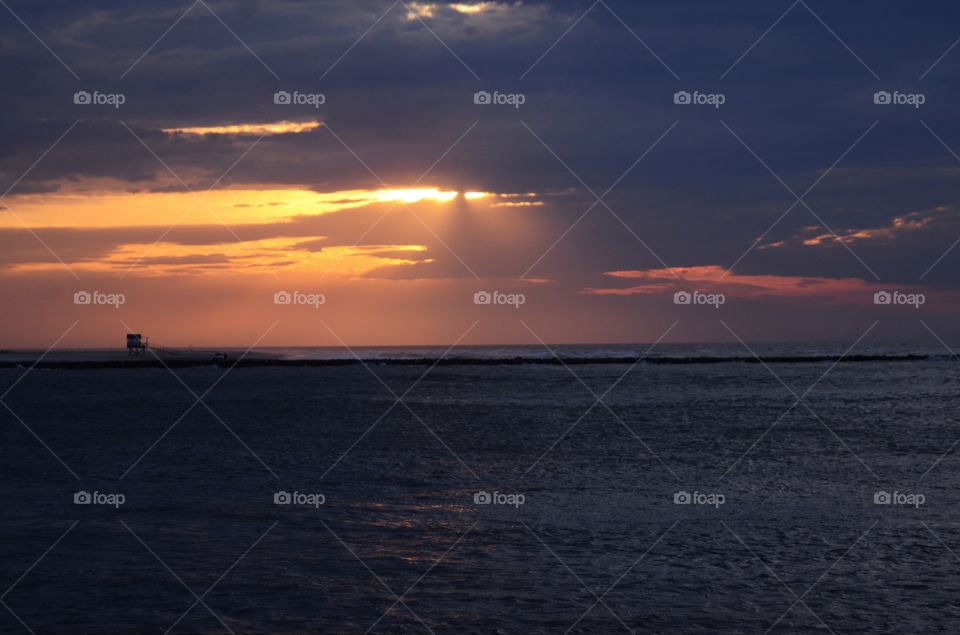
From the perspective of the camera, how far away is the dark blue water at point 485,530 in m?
11.9

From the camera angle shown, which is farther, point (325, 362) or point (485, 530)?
point (325, 362)

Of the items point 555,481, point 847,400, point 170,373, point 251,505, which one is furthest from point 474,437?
point 170,373

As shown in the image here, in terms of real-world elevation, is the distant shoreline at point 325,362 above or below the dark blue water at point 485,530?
above

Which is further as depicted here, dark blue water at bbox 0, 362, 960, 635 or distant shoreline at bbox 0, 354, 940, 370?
distant shoreline at bbox 0, 354, 940, 370

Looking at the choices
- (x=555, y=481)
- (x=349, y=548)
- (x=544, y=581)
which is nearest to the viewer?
(x=544, y=581)

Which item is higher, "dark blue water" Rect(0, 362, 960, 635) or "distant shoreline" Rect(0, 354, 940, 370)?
"distant shoreline" Rect(0, 354, 940, 370)

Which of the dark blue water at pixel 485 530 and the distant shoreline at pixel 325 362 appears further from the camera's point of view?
the distant shoreline at pixel 325 362

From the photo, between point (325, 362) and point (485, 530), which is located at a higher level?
point (325, 362)

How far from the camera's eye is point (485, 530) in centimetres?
1666

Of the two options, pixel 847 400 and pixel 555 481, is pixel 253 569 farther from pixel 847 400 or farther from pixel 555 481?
pixel 847 400

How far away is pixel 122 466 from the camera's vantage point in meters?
25.4

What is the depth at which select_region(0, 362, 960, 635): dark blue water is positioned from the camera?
39.0ft

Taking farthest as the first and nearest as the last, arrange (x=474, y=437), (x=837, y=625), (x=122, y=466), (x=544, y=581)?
1. (x=474, y=437)
2. (x=122, y=466)
3. (x=544, y=581)
4. (x=837, y=625)

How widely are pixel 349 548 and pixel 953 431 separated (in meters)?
27.4
